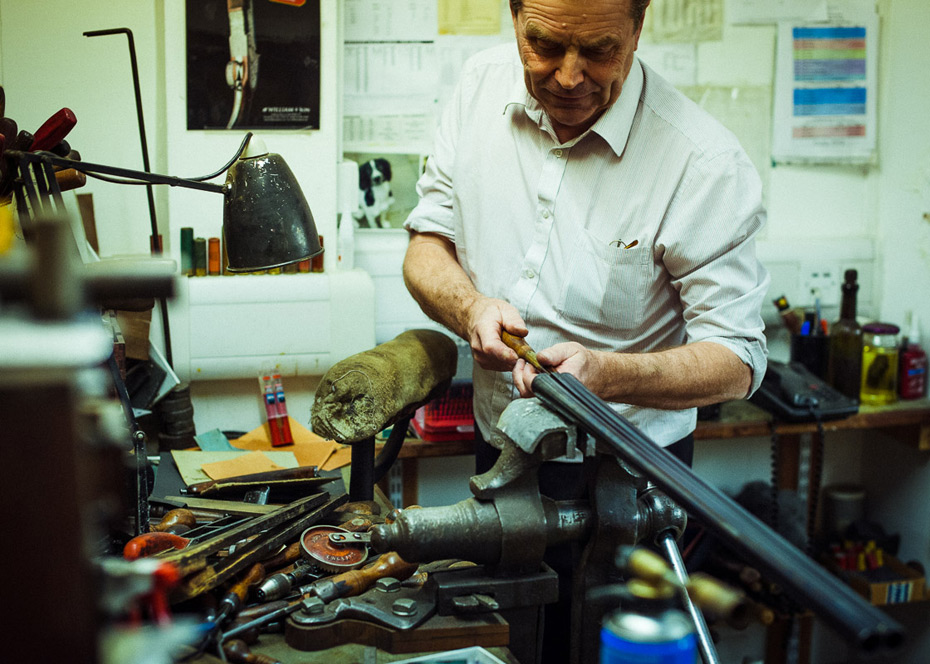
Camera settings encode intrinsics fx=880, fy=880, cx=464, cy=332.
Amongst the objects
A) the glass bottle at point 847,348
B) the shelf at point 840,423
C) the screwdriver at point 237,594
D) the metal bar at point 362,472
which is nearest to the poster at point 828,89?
the glass bottle at point 847,348

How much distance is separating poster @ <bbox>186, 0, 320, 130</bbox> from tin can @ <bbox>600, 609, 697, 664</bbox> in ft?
6.74

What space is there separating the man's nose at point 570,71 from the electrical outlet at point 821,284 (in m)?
1.79

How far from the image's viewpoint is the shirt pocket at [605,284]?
5.85 ft

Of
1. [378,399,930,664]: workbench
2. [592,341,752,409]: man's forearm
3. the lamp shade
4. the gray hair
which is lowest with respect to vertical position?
[378,399,930,664]: workbench

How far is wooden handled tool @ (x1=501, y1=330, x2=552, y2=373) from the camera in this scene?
1.44 m

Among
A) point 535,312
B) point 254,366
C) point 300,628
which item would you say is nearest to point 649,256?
point 535,312

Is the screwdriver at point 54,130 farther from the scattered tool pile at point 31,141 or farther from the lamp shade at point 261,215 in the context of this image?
the lamp shade at point 261,215

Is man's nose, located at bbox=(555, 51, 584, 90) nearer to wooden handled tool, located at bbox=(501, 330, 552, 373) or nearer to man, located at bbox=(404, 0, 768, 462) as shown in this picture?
man, located at bbox=(404, 0, 768, 462)

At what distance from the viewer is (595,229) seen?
1.81m

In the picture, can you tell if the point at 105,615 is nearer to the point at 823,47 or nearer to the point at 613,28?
the point at 613,28

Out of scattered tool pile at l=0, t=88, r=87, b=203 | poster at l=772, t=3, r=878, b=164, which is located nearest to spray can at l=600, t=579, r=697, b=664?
scattered tool pile at l=0, t=88, r=87, b=203

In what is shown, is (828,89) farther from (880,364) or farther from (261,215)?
(261,215)

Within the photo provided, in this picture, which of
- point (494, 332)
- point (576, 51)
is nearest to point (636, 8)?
point (576, 51)

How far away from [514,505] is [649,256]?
0.76 meters
